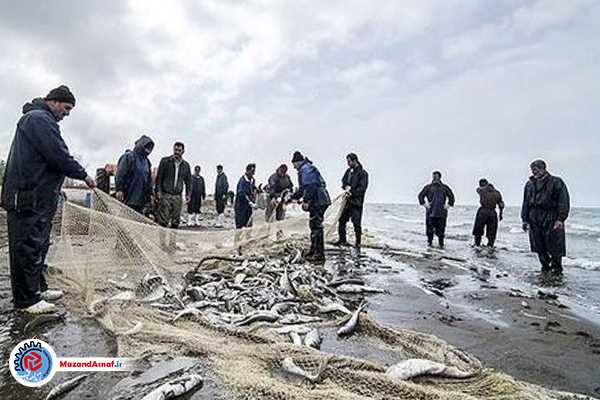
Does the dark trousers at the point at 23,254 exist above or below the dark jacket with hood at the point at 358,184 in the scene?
below

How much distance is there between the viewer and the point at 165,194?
10703mm

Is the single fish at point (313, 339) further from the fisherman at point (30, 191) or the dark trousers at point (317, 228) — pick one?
the dark trousers at point (317, 228)

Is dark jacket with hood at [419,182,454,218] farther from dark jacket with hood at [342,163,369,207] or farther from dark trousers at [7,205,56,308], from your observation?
dark trousers at [7,205,56,308]

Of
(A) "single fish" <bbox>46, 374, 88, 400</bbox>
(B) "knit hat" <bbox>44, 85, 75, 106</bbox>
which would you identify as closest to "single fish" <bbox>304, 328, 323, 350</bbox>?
(A) "single fish" <bbox>46, 374, 88, 400</bbox>

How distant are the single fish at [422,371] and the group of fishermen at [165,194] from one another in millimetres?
4251

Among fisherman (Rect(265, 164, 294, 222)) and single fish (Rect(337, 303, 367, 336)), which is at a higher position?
fisherman (Rect(265, 164, 294, 222))

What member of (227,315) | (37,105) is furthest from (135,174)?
(227,315)

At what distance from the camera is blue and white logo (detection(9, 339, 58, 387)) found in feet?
8.59

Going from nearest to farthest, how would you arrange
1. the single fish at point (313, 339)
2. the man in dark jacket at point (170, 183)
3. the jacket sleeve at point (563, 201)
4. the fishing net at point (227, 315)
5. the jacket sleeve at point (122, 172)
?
the fishing net at point (227, 315)
the single fish at point (313, 339)
the jacket sleeve at point (122, 172)
the man in dark jacket at point (170, 183)
the jacket sleeve at point (563, 201)

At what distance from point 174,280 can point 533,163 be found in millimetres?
8978

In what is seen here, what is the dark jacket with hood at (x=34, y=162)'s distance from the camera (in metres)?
5.47

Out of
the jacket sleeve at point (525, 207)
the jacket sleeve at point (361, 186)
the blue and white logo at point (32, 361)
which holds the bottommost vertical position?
the blue and white logo at point (32, 361)

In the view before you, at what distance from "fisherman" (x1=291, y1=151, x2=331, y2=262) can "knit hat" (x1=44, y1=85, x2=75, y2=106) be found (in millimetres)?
6249

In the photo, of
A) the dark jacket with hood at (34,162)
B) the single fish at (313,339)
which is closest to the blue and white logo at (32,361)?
the single fish at (313,339)
